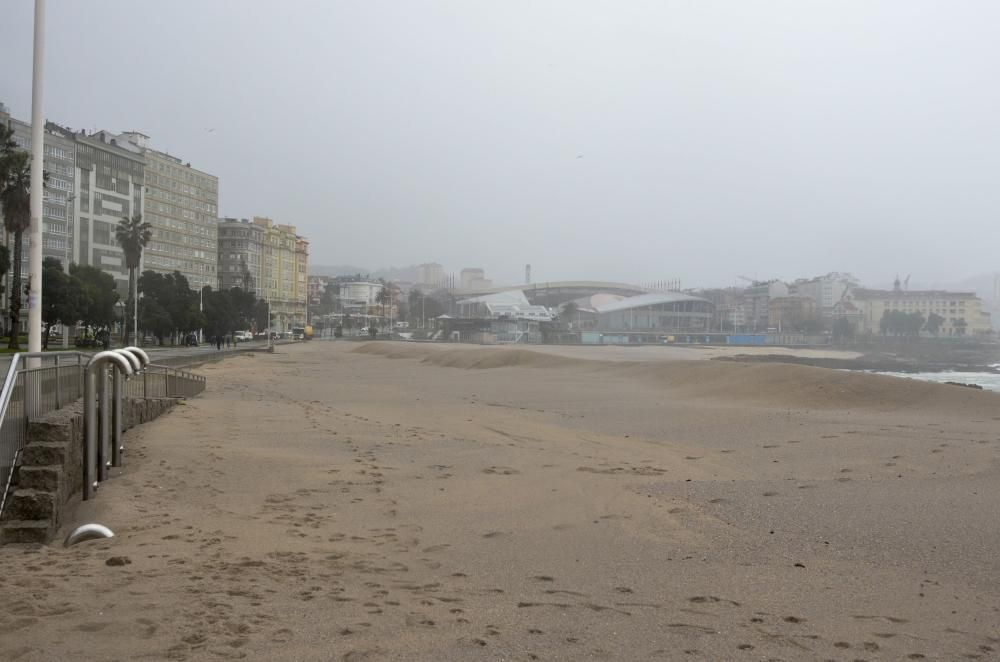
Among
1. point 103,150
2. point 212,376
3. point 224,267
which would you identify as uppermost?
point 103,150

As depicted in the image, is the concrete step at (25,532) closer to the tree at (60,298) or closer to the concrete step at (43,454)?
the concrete step at (43,454)

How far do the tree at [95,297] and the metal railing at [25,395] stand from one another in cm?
4719

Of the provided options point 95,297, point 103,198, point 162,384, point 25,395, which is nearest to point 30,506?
point 25,395

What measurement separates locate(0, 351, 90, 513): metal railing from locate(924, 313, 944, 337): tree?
122372mm

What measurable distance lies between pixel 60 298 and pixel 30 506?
156 feet

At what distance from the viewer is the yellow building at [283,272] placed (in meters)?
152

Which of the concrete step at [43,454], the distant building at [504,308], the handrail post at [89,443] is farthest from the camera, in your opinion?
the distant building at [504,308]

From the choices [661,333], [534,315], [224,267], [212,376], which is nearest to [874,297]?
[661,333]

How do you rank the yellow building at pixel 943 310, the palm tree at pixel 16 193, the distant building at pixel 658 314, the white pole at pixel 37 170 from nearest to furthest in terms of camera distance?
the white pole at pixel 37 170
the palm tree at pixel 16 193
the yellow building at pixel 943 310
the distant building at pixel 658 314

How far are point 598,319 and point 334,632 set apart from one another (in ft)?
549

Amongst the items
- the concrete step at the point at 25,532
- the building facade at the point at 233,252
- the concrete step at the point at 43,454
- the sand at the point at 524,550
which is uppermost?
the building facade at the point at 233,252

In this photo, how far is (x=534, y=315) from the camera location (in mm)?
165625

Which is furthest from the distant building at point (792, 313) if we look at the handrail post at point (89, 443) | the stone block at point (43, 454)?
the stone block at point (43, 454)

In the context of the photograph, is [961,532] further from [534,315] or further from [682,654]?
[534,315]
